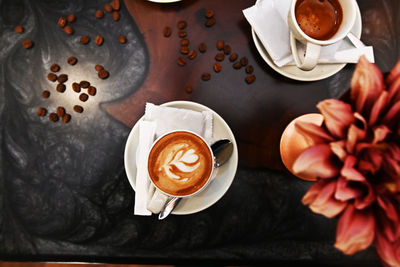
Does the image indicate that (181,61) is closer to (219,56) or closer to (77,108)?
(219,56)

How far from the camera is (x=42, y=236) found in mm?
739

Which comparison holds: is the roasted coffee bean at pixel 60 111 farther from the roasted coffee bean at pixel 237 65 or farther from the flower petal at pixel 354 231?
the flower petal at pixel 354 231

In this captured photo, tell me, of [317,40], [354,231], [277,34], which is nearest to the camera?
[354,231]

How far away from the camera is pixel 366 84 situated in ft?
1.29

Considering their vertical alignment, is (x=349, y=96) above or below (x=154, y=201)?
above

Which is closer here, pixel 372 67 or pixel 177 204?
pixel 372 67

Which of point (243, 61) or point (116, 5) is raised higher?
point (116, 5)

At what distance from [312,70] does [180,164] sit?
0.38 metres

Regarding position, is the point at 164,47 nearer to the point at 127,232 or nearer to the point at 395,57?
the point at 127,232

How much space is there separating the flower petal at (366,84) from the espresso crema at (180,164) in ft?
1.02

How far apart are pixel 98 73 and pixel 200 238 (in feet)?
1.56

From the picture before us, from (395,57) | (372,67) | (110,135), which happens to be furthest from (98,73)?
(395,57)

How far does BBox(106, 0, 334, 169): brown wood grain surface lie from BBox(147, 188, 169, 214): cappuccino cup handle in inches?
8.3

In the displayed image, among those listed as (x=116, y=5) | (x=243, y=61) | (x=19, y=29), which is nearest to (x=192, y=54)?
(x=243, y=61)
